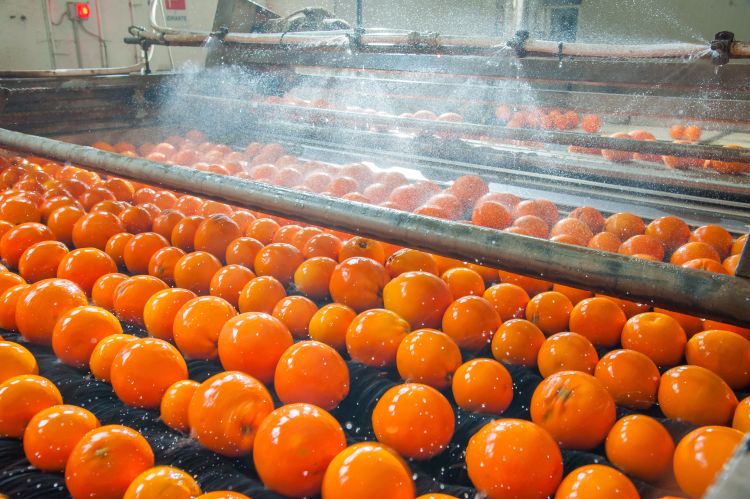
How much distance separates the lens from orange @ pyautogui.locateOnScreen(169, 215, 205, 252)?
2553 millimetres

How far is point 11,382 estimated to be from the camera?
4.78ft

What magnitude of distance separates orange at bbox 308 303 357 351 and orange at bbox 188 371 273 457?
1.42 ft

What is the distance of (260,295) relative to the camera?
196 cm

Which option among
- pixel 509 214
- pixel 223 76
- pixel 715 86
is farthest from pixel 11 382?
pixel 223 76

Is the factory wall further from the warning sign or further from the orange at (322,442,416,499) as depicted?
the orange at (322,442,416,499)

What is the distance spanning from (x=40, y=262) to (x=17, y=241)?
27 cm

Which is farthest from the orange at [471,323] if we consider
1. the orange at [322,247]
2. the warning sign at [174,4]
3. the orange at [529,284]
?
the warning sign at [174,4]

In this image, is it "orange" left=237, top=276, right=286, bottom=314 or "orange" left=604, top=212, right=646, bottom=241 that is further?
"orange" left=604, top=212, right=646, bottom=241

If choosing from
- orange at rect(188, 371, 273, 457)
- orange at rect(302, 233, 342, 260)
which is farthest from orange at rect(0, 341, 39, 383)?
orange at rect(302, 233, 342, 260)

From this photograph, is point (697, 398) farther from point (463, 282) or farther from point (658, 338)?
point (463, 282)

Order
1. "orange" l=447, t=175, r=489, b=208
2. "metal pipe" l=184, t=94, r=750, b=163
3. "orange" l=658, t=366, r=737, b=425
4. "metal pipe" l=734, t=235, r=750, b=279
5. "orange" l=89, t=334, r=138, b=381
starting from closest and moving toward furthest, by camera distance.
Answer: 1. "metal pipe" l=734, t=235, r=750, b=279
2. "orange" l=658, t=366, r=737, b=425
3. "orange" l=89, t=334, r=138, b=381
4. "metal pipe" l=184, t=94, r=750, b=163
5. "orange" l=447, t=175, r=489, b=208

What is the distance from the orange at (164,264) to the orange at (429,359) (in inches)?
45.5

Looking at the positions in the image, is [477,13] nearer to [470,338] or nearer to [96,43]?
[96,43]

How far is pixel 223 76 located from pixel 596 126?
3.87 metres
